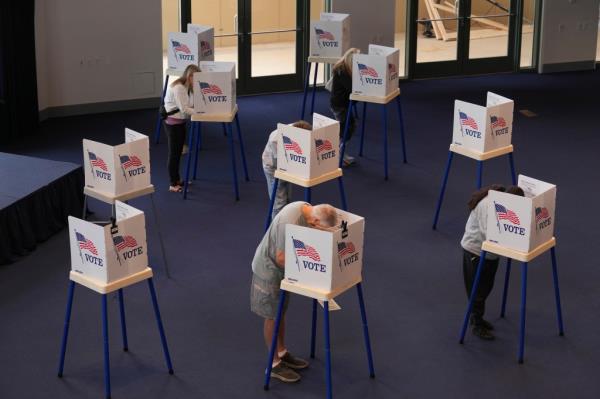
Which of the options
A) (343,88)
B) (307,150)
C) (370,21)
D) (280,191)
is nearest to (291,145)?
(307,150)

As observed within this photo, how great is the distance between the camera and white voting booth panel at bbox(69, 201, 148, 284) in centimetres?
580

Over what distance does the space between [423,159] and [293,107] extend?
287 cm

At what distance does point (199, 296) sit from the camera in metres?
7.46

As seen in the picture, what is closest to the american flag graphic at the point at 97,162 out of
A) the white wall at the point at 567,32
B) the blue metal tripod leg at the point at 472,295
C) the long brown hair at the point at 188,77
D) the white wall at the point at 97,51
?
the long brown hair at the point at 188,77

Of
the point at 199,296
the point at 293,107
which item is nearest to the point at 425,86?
the point at 293,107

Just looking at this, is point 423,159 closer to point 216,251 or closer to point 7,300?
point 216,251

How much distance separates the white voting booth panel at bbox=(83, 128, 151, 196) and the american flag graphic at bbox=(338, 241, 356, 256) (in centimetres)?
217

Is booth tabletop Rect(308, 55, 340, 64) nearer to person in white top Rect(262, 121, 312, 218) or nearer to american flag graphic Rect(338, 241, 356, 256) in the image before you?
person in white top Rect(262, 121, 312, 218)

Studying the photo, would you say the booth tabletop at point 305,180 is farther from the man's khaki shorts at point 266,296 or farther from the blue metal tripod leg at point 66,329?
the blue metal tripod leg at point 66,329

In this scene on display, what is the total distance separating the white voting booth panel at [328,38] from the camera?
39.1 feet

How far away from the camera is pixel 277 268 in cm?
601

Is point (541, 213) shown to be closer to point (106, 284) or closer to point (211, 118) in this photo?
point (106, 284)

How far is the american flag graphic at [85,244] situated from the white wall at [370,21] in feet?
29.6

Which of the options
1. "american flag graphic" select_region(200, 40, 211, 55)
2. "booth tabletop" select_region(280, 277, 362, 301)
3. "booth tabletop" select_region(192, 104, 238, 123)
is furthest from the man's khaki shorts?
"american flag graphic" select_region(200, 40, 211, 55)
